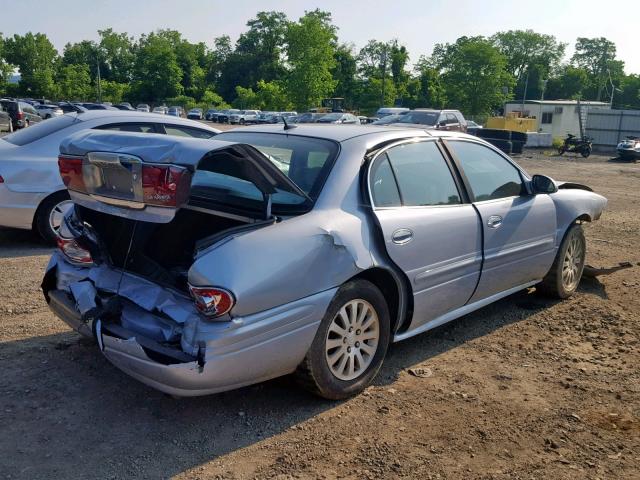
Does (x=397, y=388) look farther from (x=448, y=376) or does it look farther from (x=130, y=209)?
(x=130, y=209)

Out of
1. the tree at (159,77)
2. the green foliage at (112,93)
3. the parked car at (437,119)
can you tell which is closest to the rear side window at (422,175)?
the parked car at (437,119)

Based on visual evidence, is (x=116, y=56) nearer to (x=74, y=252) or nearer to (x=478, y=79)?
(x=478, y=79)

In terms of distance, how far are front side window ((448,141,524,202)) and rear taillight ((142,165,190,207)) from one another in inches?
92.6

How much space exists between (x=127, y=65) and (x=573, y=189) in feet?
340

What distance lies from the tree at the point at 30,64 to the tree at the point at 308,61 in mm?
33432

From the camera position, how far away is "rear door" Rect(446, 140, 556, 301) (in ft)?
15.3

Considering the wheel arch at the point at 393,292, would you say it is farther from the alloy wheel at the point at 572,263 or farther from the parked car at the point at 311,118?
the parked car at the point at 311,118

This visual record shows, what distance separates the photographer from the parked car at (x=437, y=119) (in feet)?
74.8

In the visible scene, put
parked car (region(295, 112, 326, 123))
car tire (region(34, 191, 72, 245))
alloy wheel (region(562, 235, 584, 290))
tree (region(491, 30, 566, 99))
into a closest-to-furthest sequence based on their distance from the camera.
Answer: alloy wheel (region(562, 235, 584, 290)), car tire (region(34, 191, 72, 245)), parked car (region(295, 112, 326, 123)), tree (region(491, 30, 566, 99))

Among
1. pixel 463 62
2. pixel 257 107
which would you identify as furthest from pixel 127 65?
pixel 463 62

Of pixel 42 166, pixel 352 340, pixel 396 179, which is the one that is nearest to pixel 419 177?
pixel 396 179

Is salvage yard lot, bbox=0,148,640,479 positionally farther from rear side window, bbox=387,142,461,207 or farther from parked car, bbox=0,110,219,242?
parked car, bbox=0,110,219,242

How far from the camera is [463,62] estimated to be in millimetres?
54469

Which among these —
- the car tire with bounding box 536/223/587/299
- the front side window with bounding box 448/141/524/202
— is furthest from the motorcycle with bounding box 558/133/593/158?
the front side window with bounding box 448/141/524/202
